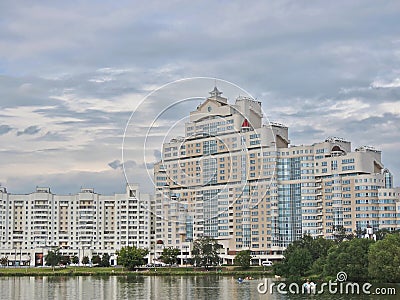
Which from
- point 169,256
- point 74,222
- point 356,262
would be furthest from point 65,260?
point 356,262

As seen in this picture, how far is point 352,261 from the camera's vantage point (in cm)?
4831

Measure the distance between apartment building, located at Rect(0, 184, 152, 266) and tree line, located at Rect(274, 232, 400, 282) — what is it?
203ft

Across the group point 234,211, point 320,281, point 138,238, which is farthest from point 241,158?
point 320,281

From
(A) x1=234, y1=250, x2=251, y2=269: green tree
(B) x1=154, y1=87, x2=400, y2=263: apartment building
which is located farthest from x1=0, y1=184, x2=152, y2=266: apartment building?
(A) x1=234, y1=250, x2=251, y2=269: green tree

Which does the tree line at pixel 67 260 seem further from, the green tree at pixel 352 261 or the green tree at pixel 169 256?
the green tree at pixel 352 261

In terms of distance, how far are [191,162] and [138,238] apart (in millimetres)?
25608

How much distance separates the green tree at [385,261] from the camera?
4381 cm

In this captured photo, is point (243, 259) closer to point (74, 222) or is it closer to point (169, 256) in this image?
point (169, 256)

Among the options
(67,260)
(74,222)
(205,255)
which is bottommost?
(67,260)

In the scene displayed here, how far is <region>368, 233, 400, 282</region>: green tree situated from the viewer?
43.8m

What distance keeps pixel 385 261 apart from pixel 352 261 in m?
4.40

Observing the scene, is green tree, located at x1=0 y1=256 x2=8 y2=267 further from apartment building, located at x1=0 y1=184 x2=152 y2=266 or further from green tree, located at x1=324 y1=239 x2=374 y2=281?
A: green tree, located at x1=324 y1=239 x2=374 y2=281

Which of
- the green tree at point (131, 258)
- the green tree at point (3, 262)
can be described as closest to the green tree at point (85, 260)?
the green tree at point (3, 262)

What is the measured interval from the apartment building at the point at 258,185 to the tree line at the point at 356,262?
27.7m
